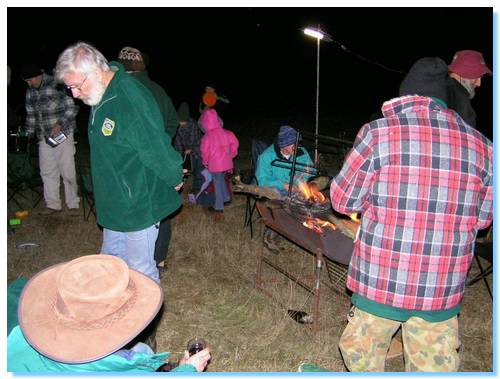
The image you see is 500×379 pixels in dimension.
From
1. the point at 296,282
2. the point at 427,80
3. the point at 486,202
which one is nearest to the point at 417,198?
the point at 486,202

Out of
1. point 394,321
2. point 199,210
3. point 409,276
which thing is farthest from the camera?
point 199,210

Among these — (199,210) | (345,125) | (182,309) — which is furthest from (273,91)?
(182,309)

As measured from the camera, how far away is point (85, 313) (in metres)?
1.93

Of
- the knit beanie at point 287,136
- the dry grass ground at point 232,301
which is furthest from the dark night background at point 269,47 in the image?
the knit beanie at point 287,136

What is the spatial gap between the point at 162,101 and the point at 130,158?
1.50 metres

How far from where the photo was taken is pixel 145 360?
2068 millimetres

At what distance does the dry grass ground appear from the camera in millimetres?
3771

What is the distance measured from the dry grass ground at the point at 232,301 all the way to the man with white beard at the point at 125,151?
980 millimetres

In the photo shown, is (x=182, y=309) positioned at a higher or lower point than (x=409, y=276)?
lower

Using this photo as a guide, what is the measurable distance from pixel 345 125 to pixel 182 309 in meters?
12.3

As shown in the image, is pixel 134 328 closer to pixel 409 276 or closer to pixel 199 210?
pixel 409 276

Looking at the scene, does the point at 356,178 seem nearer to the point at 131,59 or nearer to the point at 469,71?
the point at 469,71

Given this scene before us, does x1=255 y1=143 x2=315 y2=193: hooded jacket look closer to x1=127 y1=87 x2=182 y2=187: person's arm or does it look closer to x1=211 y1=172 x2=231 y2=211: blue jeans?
x1=211 y1=172 x2=231 y2=211: blue jeans

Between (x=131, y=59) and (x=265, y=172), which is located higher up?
(x=131, y=59)
